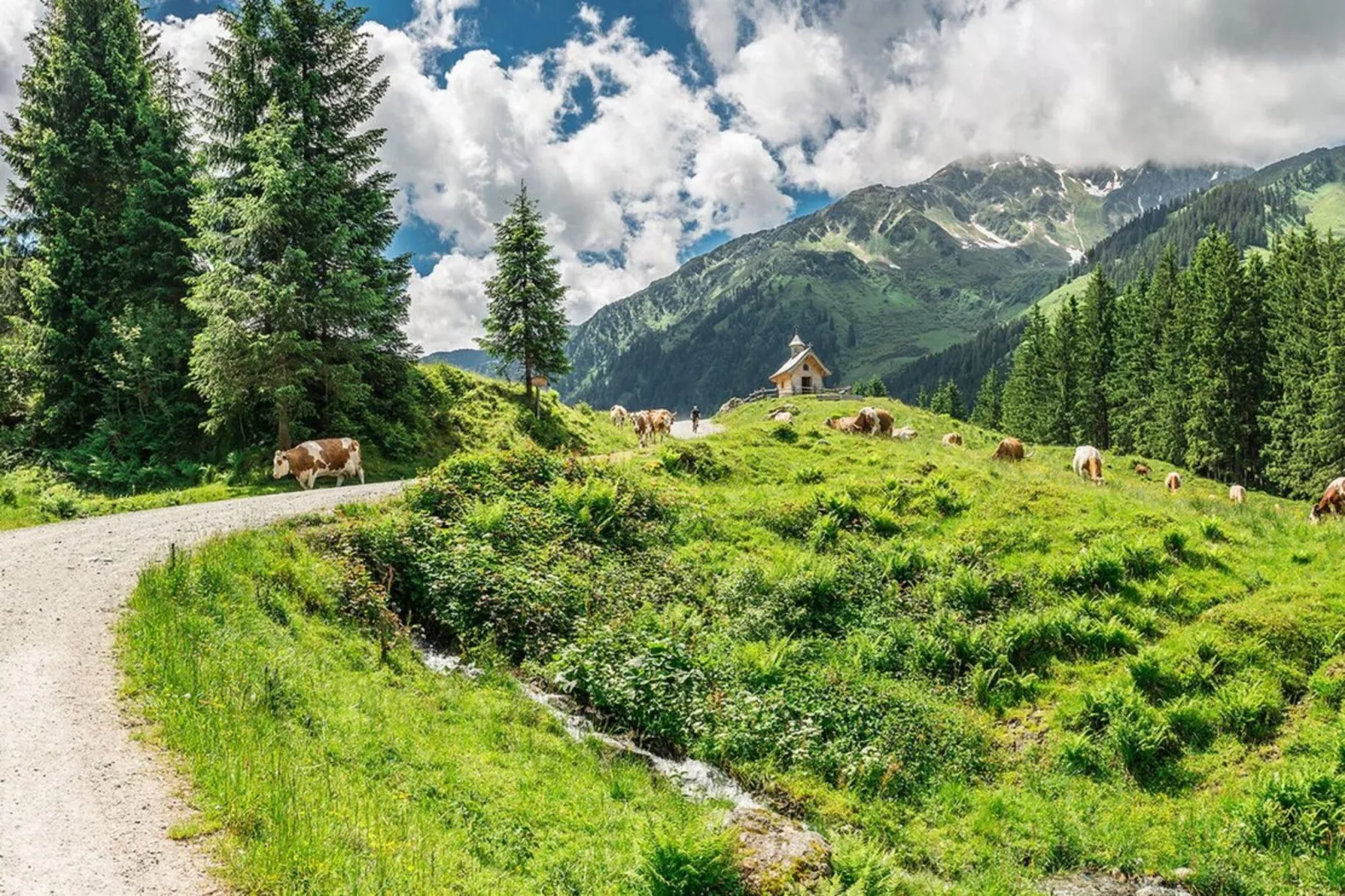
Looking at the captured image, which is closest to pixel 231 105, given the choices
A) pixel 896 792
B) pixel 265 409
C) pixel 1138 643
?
pixel 265 409

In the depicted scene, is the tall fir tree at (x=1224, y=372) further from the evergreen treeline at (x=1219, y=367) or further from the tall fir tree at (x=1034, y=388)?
the tall fir tree at (x=1034, y=388)

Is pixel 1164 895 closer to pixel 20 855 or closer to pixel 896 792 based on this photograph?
pixel 896 792

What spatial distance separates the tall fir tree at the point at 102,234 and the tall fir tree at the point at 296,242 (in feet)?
6.46

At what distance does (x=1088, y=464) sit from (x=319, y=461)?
30.6m

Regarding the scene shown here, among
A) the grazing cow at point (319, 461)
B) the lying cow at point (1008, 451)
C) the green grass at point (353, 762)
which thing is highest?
the grazing cow at point (319, 461)

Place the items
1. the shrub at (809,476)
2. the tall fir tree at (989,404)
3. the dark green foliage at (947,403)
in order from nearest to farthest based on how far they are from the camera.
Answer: the shrub at (809,476), the tall fir tree at (989,404), the dark green foliage at (947,403)

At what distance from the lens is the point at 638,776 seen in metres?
10.3

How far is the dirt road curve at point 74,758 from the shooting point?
5.30 m

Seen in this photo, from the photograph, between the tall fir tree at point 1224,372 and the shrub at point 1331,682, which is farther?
the tall fir tree at point 1224,372

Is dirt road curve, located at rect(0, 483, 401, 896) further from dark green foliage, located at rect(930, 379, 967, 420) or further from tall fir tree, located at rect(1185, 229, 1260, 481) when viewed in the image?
dark green foliage, located at rect(930, 379, 967, 420)

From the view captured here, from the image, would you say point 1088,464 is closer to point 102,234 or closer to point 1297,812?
point 1297,812

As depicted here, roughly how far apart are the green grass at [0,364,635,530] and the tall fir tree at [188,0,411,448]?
6.82 feet

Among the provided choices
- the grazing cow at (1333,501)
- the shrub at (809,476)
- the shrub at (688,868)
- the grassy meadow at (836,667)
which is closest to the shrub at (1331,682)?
the grassy meadow at (836,667)

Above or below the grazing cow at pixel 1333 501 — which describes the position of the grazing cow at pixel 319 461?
above
